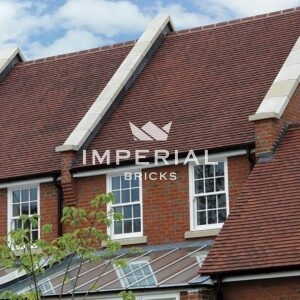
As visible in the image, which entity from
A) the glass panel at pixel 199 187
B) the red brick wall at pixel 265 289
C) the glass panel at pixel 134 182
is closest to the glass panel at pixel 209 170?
the glass panel at pixel 199 187

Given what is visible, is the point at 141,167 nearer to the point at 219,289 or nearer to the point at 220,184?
the point at 220,184

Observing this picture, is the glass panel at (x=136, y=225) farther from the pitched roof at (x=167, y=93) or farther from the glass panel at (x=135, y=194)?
the pitched roof at (x=167, y=93)

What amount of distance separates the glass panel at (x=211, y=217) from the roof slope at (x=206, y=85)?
1685 millimetres

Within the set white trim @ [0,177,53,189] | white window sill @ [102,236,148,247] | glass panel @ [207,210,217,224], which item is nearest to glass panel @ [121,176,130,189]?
white window sill @ [102,236,148,247]

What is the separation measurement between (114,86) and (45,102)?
3.05 m

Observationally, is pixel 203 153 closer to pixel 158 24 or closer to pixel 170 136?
pixel 170 136

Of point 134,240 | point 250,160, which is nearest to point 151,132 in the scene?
point 134,240

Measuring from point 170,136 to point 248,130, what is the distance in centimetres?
247

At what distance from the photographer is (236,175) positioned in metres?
25.8

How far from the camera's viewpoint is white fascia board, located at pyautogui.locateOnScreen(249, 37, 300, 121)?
25172mm

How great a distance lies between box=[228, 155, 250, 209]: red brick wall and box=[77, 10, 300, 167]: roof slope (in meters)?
0.51

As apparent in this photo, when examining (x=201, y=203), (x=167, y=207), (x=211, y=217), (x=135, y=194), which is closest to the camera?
(x=211, y=217)

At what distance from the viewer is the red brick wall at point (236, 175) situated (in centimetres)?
2567

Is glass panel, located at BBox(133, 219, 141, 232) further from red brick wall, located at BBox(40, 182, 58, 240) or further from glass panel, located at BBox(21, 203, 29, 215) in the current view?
glass panel, located at BBox(21, 203, 29, 215)
